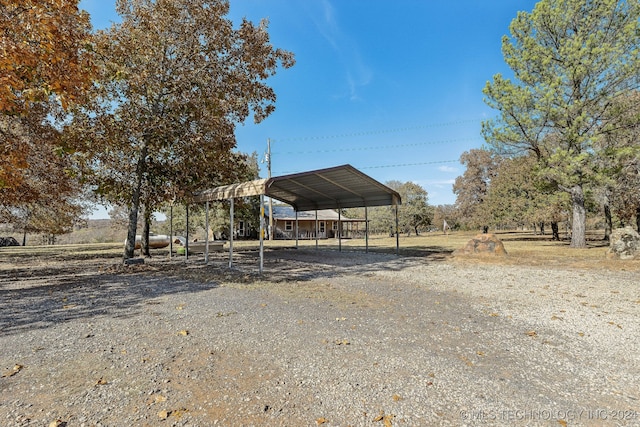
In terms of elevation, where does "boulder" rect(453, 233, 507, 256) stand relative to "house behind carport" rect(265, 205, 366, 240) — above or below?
below

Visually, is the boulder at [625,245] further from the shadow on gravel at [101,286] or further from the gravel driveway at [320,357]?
the shadow on gravel at [101,286]

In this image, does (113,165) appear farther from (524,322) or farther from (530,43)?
(530,43)

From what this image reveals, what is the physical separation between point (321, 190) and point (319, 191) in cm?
27

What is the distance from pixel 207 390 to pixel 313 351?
48.2 inches

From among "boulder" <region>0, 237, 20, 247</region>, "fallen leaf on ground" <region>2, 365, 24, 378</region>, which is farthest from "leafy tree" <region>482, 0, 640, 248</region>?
"boulder" <region>0, 237, 20, 247</region>

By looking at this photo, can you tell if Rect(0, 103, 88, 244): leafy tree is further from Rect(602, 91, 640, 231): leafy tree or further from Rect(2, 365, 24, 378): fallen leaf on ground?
Rect(602, 91, 640, 231): leafy tree

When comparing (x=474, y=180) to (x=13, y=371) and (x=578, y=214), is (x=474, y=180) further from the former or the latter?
(x=13, y=371)

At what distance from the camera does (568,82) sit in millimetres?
15398

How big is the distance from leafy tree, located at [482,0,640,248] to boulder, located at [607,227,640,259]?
370 cm

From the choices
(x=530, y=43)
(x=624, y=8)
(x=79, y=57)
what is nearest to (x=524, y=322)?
(x=79, y=57)

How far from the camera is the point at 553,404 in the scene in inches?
97.8

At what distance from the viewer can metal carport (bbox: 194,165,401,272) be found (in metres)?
10.4

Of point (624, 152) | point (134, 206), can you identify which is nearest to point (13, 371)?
point (134, 206)

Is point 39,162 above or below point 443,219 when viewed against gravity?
above
